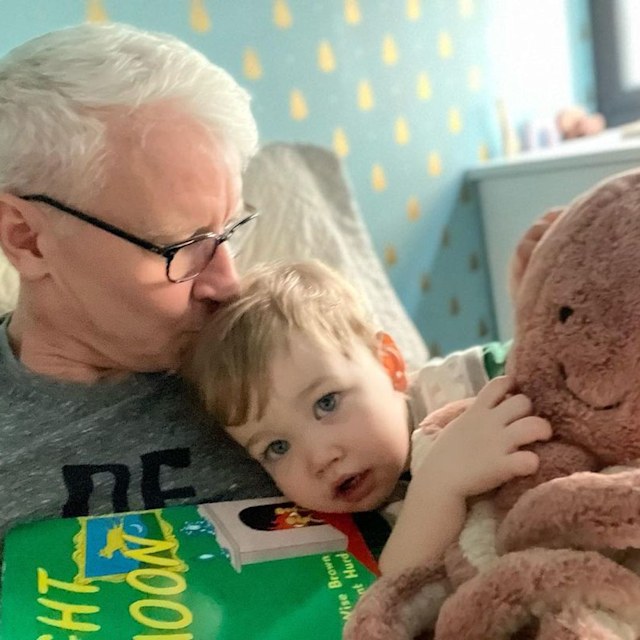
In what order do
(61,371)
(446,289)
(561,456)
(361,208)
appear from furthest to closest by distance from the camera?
(446,289) → (361,208) → (61,371) → (561,456)

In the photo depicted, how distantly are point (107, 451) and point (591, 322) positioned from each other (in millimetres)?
622

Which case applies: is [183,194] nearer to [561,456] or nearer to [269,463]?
[269,463]

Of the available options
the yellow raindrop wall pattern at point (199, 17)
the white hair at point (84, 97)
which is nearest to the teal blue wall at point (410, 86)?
the yellow raindrop wall pattern at point (199, 17)

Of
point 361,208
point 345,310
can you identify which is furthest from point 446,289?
point 345,310

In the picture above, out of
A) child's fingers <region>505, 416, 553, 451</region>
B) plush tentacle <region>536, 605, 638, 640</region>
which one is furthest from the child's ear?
plush tentacle <region>536, 605, 638, 640</region>

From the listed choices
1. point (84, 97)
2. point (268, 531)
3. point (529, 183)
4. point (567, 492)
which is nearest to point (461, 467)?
point (567, 492)

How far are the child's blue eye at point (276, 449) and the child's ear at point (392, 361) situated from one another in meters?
0.15

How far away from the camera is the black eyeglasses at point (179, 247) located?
3.12ft

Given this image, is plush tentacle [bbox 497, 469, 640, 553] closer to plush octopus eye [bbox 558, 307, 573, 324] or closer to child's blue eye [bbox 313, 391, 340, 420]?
plush octopus eye [bbox 558, 307, 573, 324]

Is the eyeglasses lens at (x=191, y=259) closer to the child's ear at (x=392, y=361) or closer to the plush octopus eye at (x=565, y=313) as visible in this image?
the child's ear at (x=392, y=361)

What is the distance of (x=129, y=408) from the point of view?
1.01 meters

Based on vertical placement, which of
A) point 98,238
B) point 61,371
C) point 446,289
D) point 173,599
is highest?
point 98,238

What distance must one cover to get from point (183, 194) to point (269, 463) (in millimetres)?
321

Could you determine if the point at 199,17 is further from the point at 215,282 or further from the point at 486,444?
the point at 486,444
